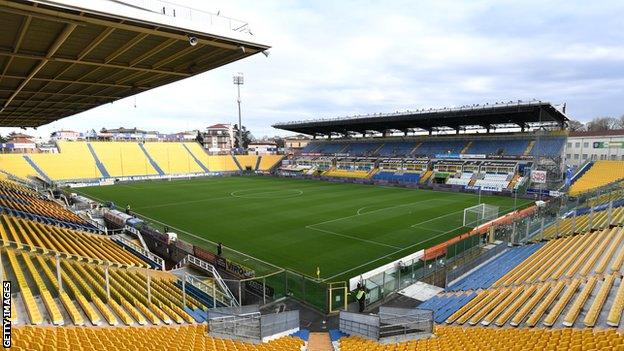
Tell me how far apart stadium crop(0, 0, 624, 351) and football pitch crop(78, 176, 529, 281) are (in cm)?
19

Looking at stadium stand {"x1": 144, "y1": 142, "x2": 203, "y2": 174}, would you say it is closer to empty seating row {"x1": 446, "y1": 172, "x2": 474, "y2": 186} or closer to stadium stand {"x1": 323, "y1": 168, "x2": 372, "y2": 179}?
stadium stand {"x1": 323, "y1": 168, "x2": 372, "y2": 179}

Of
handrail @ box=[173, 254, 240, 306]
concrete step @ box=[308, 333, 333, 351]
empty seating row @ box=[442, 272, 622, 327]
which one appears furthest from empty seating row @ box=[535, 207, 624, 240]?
handrail @ box=[173, 254, 240, 306]

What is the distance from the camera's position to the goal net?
84.4 ft

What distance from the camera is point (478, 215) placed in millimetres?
26938

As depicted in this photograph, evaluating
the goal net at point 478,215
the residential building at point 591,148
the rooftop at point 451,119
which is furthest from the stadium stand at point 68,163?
the residential building at point 591,148

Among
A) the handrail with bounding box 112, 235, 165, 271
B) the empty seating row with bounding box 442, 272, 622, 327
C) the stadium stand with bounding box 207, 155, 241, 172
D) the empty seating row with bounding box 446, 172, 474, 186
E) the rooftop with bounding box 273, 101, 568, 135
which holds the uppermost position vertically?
the rooftop with bounding box 273, 101, 568, 135

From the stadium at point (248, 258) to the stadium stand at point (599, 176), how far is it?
0.29 meters

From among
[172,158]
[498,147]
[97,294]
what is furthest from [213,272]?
[172,158]

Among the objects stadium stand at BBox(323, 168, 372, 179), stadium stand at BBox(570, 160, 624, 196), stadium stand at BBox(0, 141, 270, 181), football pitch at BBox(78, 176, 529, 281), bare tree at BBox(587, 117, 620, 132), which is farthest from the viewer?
bare tree at BBox(587, 117, 620, 132)

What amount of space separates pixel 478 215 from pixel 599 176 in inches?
801

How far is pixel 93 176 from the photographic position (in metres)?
54.5

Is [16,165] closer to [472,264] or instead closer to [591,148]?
[472,264]

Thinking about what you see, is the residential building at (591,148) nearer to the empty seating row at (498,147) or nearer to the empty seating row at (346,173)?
the empty seating row at (498,147)

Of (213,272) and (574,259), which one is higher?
(574,259)
